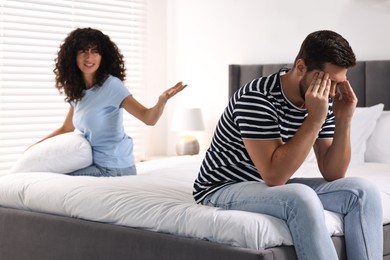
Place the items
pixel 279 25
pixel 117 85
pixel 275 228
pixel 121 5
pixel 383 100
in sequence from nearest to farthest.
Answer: pixel 275 228, pixel 117 85, pixel 383 100, pixel 279 25, pixel 121 5

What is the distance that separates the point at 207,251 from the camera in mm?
2564

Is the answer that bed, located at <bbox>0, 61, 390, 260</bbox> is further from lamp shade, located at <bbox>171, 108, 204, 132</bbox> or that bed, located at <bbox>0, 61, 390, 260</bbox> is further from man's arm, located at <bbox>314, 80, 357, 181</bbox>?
lamp shade, located at <bbox>171, 108, 204, 132</bbox>

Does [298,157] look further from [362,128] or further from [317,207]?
[362,128]

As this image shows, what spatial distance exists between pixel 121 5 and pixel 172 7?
43cm

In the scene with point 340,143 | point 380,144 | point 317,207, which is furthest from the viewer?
point 380,144

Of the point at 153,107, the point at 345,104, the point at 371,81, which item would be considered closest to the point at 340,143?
the point at 345,104

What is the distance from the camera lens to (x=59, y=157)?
3656mm

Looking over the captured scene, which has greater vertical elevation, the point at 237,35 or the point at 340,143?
the point at 237,35

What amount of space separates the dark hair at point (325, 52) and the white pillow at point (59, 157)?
144 cm

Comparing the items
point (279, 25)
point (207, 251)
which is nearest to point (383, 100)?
point (279, 25)

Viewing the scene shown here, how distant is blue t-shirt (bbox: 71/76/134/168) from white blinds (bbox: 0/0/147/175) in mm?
1379

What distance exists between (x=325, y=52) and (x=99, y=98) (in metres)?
1.48

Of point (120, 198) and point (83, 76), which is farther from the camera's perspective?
point (83, 76)

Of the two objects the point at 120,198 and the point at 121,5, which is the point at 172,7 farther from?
the point at 120,198
